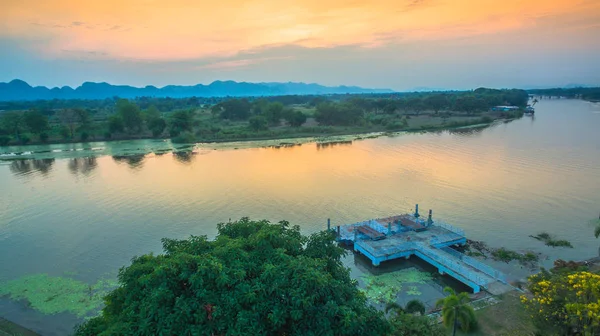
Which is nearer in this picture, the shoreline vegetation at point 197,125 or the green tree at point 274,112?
the shoreline vegetation at point 197,125

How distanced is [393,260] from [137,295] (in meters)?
15.7

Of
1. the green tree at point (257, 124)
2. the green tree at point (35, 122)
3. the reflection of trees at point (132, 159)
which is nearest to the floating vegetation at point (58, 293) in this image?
the reflection of trees at point (132, 159)

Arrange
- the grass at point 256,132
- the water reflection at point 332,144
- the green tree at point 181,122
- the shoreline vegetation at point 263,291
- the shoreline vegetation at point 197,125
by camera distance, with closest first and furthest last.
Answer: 1. the shoreline vegetation at point 263,291
2. the water reflection at point 332,144
3. the shoreline vegetation at point 197,125
4. the grass at point 256,132
5. the green tree at point 181,122

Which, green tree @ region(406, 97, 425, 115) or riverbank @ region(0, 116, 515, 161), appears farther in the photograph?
green tree @ region(406, 97, 425, 115)

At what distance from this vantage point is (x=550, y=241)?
21656 mm

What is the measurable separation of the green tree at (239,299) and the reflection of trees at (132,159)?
39579 millimetres

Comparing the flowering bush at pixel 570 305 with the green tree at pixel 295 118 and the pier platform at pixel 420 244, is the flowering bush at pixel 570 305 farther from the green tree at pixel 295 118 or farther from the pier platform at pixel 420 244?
the green tree at pixel 295 118

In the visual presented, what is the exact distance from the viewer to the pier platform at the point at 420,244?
1767 centimetres

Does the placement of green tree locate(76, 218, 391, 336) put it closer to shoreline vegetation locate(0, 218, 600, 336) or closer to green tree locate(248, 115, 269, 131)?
shoreline vegetation locate(0, 218, 600, 336)

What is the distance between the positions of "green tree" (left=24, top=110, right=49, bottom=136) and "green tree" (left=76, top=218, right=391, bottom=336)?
7142 centimetres

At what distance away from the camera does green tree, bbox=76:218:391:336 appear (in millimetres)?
7691

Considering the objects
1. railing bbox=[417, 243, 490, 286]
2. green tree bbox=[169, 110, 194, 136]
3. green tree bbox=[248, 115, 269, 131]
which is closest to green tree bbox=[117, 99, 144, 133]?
green tree bbox=[169, 110, 194, 136]

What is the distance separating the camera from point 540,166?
38.5 metres

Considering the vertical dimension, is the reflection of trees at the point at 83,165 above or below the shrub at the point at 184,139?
below
